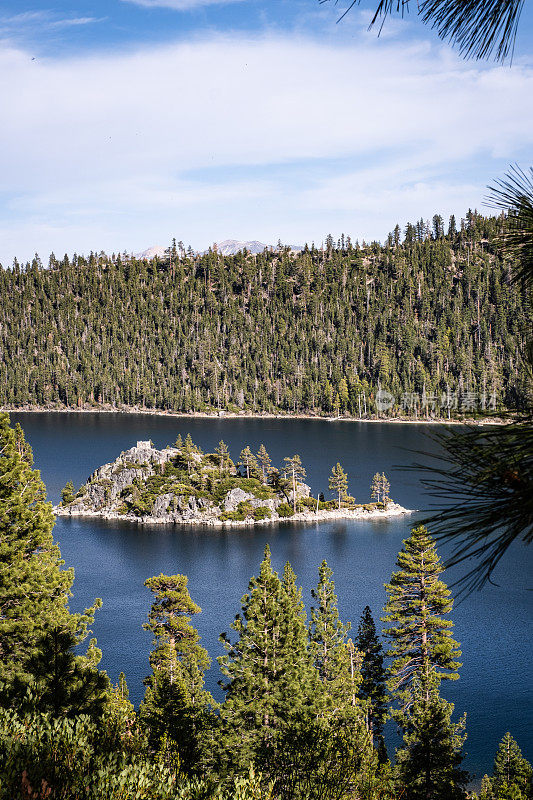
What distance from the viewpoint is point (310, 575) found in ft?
184

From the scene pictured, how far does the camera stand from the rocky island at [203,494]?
78812 millimetres

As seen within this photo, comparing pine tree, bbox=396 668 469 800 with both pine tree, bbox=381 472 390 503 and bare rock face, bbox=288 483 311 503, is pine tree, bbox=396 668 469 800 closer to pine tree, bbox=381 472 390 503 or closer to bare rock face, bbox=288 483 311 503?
pine tree, bbox=381 472 390 503

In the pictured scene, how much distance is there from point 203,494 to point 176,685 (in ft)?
184

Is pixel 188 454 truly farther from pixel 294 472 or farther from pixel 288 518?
pixel 288 518

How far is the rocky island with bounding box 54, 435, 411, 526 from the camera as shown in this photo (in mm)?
78812

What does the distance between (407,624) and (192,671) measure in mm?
10051

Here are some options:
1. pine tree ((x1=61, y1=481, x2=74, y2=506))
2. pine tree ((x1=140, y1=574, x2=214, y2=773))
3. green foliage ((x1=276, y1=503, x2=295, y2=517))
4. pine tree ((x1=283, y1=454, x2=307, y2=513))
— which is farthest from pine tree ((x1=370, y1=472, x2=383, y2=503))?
pine tree ((x1=140, y1=574, x2=214, y2=773))

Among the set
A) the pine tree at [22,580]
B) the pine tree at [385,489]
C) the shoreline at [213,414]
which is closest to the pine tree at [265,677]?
the pine tree at [22,580]

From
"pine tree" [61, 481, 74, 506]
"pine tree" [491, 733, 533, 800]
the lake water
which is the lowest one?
the lake water

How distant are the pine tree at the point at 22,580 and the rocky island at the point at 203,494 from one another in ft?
189

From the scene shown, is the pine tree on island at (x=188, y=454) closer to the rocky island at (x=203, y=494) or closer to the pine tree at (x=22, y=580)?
the rocky island at (x=203, y=494)

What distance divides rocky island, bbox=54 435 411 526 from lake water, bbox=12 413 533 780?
3.03 m

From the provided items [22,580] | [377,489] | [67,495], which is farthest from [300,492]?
[22,580]

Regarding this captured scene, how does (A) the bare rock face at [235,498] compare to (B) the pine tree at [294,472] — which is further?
(B) the pine tree at [294,472]
